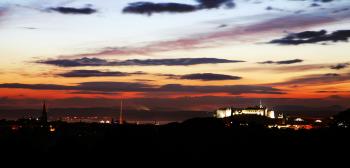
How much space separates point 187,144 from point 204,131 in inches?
859

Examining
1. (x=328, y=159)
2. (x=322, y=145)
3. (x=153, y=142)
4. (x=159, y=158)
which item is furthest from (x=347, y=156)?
A: (x=153, y=142)

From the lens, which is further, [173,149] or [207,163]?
[173,149]

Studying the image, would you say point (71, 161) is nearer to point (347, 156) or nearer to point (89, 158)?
point (89, 158)

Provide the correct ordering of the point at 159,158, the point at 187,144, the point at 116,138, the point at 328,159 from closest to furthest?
1. the point at 328,159
2. the point at 159,158
3. the point at 187,144
4. the point at 116,138

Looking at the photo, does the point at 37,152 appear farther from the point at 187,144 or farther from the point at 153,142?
the point at 187,144

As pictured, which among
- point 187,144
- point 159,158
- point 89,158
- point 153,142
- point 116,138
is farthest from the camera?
point 116,138

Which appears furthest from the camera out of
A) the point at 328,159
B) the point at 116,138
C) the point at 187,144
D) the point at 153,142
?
the point at 116,138

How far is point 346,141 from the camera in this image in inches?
3391

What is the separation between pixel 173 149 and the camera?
8788cm

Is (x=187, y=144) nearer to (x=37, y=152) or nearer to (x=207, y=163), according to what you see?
(x=207, y=163)

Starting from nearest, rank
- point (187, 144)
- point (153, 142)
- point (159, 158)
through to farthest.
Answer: point (159, 158), point (187, 144), point (153, 142)

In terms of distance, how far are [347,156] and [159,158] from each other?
92.5 feet

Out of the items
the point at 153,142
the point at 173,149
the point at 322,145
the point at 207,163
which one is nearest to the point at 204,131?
the point at 153,142

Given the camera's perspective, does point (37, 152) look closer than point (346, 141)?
No
